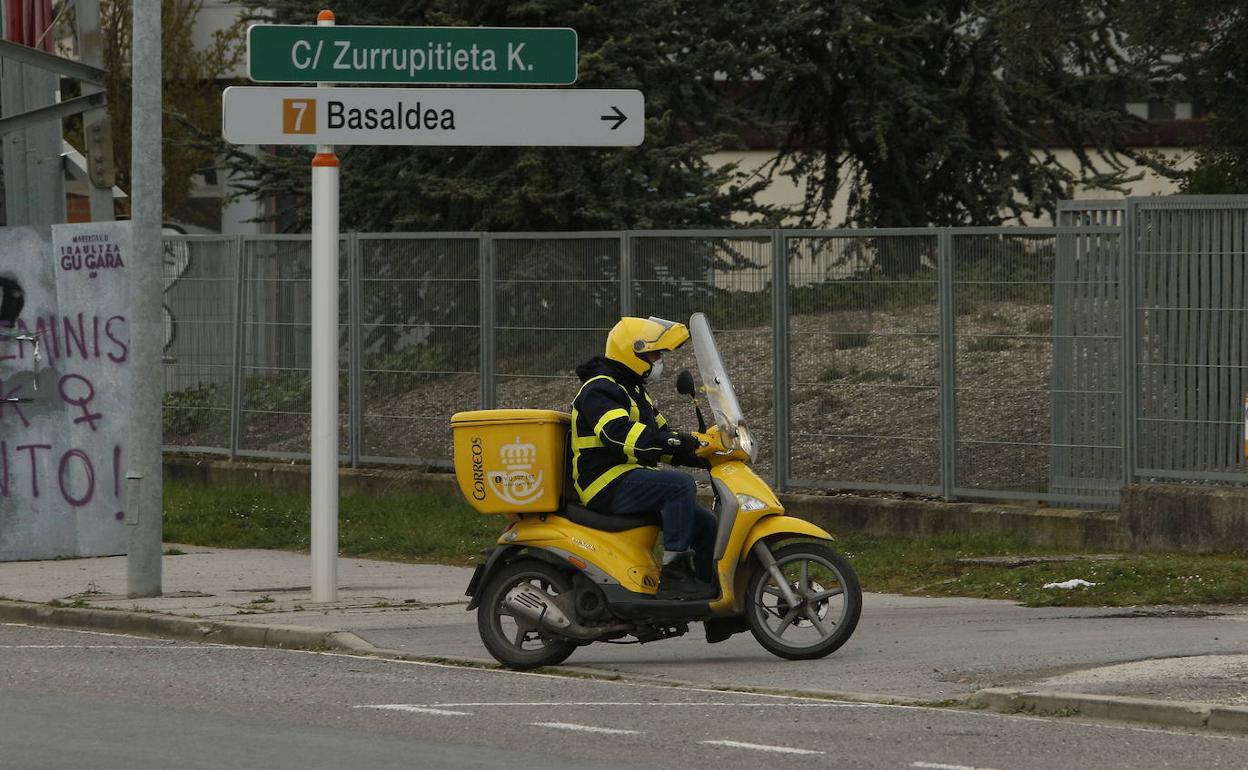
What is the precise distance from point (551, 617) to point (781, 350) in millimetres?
6671

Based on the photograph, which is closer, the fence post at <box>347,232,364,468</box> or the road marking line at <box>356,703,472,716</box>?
the road marking line at <box>356,703,472,716</box>

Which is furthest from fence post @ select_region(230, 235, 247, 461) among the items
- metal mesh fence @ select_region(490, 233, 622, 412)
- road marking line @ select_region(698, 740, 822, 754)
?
road marking line @ select_region(698, 740, 822, 754)

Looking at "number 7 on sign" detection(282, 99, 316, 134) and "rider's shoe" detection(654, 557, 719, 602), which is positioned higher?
"number 7 on sign" detection(282, 99, 316, 134)

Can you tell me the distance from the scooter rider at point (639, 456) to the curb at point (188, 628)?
1722 mm

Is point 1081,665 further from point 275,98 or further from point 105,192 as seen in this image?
point 105,192

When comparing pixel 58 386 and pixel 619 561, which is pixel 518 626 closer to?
pixel 619 561

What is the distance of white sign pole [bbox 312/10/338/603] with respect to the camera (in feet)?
43.7

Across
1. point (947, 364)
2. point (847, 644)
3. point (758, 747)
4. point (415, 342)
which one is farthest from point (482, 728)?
point (415, 342)

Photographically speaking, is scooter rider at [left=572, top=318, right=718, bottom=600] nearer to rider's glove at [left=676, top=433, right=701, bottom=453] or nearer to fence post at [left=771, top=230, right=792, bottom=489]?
rider's glove at [left=676, top=433, right=701, bottom=453]

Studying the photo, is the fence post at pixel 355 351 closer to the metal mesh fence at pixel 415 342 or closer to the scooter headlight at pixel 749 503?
the metal mesh fence at pixel 415 342

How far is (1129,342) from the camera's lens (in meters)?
15.2

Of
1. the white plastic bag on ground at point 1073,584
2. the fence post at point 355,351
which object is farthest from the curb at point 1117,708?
the fence post at point 355,351

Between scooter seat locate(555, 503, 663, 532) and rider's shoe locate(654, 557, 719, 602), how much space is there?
224 mm

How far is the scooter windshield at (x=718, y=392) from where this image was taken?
10.8m
